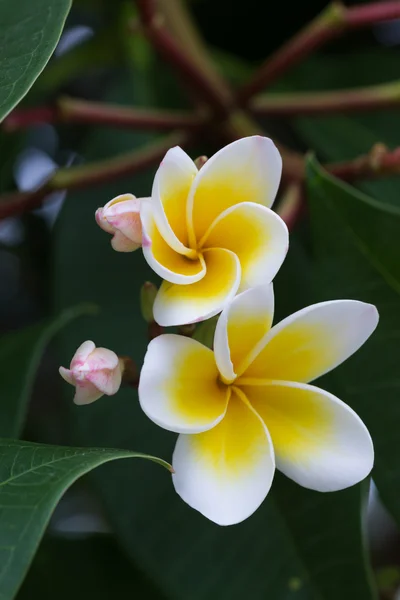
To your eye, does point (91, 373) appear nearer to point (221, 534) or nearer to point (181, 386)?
point (181, 386)

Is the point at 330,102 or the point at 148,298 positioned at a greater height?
the point at 148,298

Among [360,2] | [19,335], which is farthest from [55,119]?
[360,2]

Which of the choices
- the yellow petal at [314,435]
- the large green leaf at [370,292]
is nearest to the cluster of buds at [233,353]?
the yellow petal at [314,435]

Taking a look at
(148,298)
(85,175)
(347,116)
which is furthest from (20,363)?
(347,116)

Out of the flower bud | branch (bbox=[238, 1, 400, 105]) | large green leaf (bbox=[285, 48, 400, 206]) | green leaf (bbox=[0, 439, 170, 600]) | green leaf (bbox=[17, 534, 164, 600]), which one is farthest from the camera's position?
large green leaf (bbox=[285, 48, 400, 206])

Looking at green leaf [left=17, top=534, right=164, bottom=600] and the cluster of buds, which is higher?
the cluster of buds

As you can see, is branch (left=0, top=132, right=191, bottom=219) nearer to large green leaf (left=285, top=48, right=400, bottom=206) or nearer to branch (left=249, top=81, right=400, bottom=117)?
branch (left=249, top=81, right=400, bottom=117)

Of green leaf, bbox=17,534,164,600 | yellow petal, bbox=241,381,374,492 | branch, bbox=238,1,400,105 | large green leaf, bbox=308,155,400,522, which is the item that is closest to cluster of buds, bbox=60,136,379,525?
yellow petal, bbox=241,381,374,492
